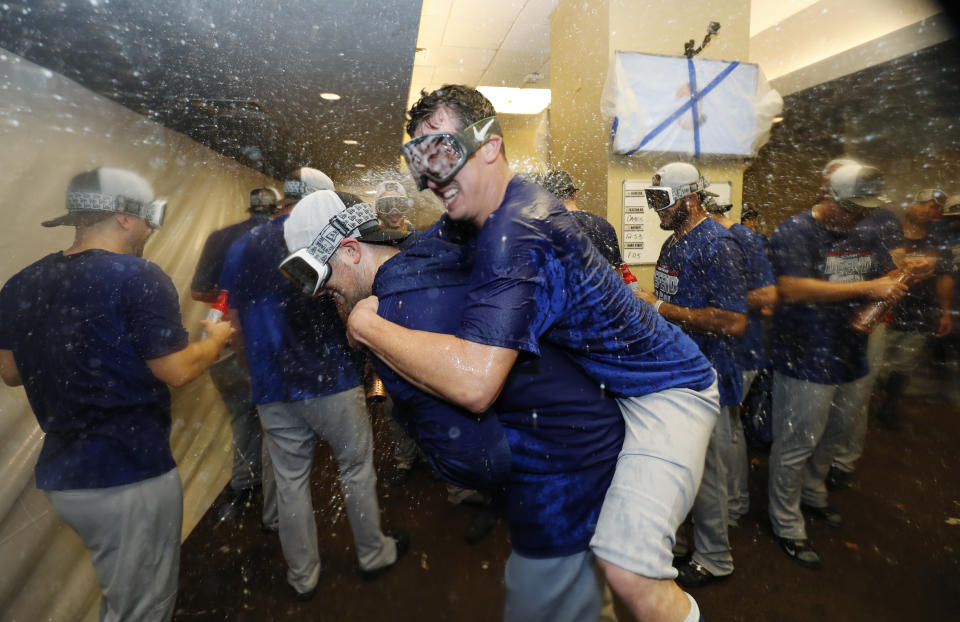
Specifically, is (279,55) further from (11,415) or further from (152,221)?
(11,415)

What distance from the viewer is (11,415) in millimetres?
614

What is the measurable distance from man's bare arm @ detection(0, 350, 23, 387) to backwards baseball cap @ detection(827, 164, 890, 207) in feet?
5.97

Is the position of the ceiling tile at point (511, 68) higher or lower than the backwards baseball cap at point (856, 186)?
higher

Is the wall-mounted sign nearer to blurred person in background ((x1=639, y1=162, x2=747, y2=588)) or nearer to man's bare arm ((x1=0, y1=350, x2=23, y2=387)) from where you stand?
blurred person in background ((x1=639, y1=162, x2=747, y2=588))

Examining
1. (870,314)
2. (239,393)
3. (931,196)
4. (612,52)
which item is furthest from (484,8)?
(931,196)

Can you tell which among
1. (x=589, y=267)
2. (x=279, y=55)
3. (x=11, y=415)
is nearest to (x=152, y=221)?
(x=11, y=415)

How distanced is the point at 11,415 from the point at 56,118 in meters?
0.52

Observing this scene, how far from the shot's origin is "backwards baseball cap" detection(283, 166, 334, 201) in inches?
30.0

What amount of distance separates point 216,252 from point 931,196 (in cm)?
231

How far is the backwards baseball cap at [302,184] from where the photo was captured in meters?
0.76

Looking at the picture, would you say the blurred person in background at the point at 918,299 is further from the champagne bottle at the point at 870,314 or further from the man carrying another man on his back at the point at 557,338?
the man carrying another man on his back at the point at 557,338

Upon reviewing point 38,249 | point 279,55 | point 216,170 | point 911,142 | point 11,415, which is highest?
point 279,55

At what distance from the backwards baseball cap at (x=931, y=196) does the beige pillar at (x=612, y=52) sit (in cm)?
53

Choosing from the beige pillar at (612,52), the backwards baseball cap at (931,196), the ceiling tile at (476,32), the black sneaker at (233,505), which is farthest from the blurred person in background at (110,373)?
the backwards baseball cap at (931,196)
